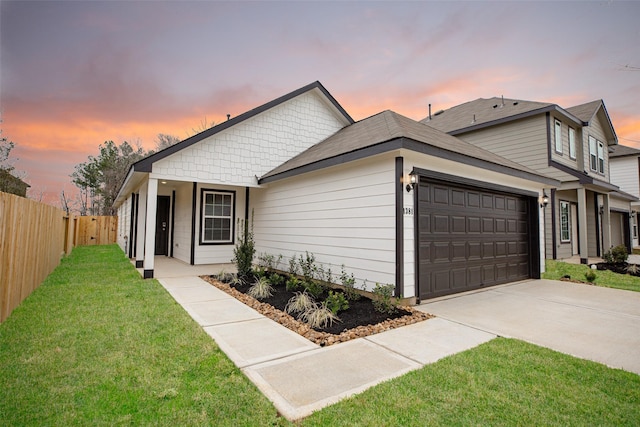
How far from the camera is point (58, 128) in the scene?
10.9 m

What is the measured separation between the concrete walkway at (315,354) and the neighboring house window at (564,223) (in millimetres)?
11297

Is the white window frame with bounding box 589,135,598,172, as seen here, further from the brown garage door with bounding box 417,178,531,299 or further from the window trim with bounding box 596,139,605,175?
the brown garage door with bounding box 417,178,531,299

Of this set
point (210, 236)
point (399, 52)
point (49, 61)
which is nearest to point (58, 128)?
point (49, 61)

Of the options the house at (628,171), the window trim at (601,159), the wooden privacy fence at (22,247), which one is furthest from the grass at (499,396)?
the house at (628,171)

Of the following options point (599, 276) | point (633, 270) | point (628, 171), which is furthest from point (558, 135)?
point (628, 171)

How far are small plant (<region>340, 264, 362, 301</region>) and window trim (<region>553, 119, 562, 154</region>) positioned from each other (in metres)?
11.0

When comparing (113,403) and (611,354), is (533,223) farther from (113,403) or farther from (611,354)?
(113,403)

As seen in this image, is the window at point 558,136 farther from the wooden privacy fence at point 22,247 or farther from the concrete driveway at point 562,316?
the wooden privacy fence at point 22,247

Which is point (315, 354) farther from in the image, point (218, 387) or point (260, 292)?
point (260, 292)

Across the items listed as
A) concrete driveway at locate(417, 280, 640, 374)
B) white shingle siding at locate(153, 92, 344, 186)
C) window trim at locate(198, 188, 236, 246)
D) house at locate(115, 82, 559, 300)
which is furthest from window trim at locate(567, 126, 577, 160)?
window trim at locate(198, 188, 236, 246)

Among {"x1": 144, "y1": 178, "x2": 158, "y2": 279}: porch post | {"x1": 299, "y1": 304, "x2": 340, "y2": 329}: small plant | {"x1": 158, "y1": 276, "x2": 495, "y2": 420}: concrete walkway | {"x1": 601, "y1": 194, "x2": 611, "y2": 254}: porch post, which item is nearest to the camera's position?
{"x1": 158, "y1": 276, "x2": 495, "y2": 420}: concrete walkway

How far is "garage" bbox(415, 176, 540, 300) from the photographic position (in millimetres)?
5730

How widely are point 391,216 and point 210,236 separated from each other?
6677 millimetres

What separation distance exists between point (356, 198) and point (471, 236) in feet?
8.89
